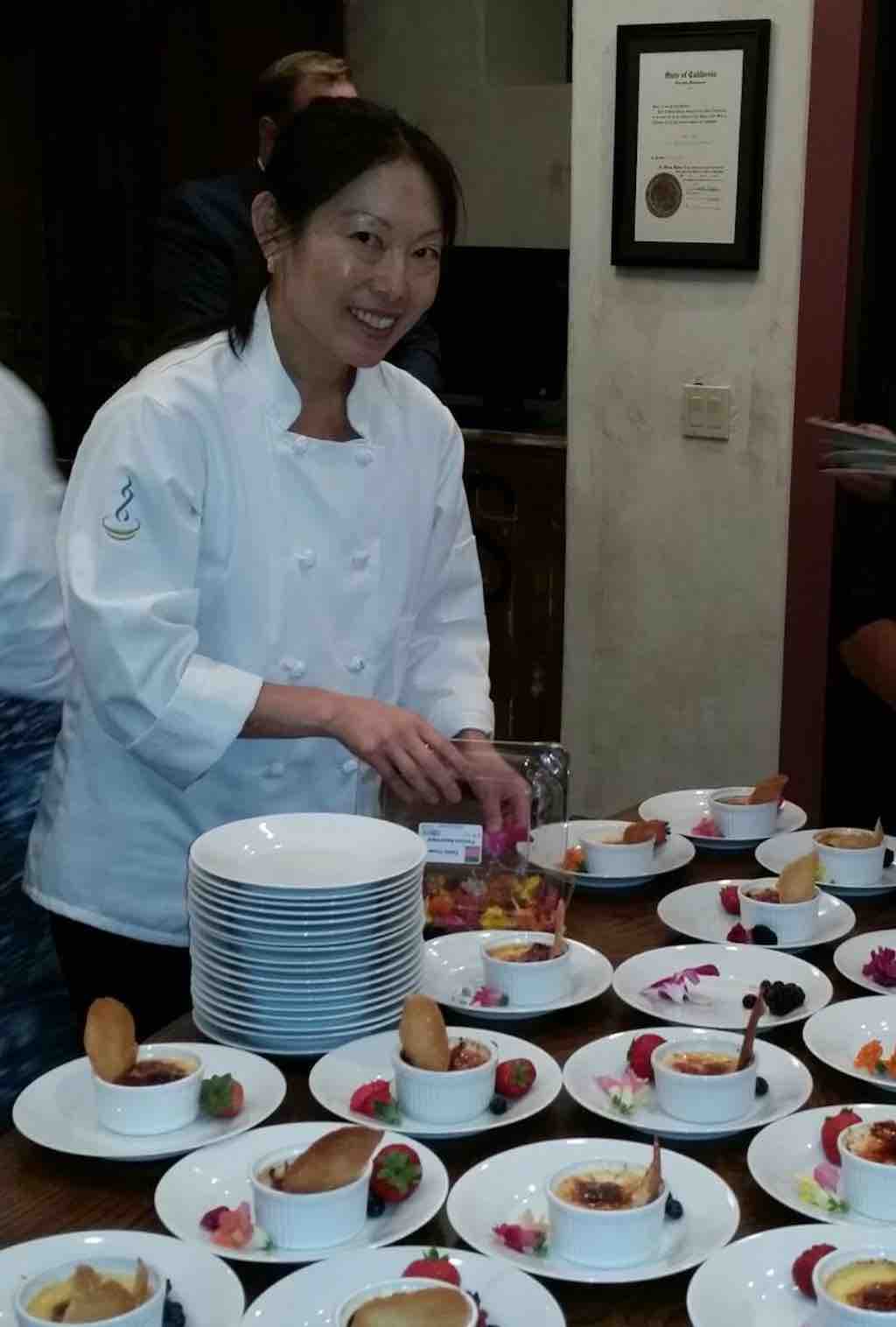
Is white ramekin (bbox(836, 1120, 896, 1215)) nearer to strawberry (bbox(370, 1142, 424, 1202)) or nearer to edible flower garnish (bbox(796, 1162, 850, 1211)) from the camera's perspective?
edible flower garnish (bbox(796, 1162, 850, 1211))

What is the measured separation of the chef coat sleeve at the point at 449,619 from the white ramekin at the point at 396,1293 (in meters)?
1.03

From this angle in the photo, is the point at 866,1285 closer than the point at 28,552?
Yes

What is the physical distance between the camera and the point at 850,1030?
1.54 meters

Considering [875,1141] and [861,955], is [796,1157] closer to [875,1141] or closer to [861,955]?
[875,1141]

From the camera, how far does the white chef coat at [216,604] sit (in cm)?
173

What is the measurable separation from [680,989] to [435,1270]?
557mm

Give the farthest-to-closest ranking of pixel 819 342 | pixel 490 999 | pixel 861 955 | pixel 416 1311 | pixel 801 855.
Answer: pixel 819 342
pixel 801 855
pixel 861 955
pixel 490 999
pixel 416 1311

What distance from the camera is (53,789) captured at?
1962mm

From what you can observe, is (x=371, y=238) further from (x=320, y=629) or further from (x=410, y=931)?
(x=410, y=931)

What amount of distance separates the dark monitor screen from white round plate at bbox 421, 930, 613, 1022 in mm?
2962

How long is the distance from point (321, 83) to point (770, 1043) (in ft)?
7.38

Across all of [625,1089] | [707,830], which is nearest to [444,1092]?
[625,1089]

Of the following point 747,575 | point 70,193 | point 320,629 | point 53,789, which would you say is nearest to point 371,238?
point 320,629

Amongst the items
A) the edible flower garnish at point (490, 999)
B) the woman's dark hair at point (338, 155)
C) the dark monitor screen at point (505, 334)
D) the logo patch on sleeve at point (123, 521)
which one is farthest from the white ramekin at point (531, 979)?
the dark monitor screen at point (505, 334)
